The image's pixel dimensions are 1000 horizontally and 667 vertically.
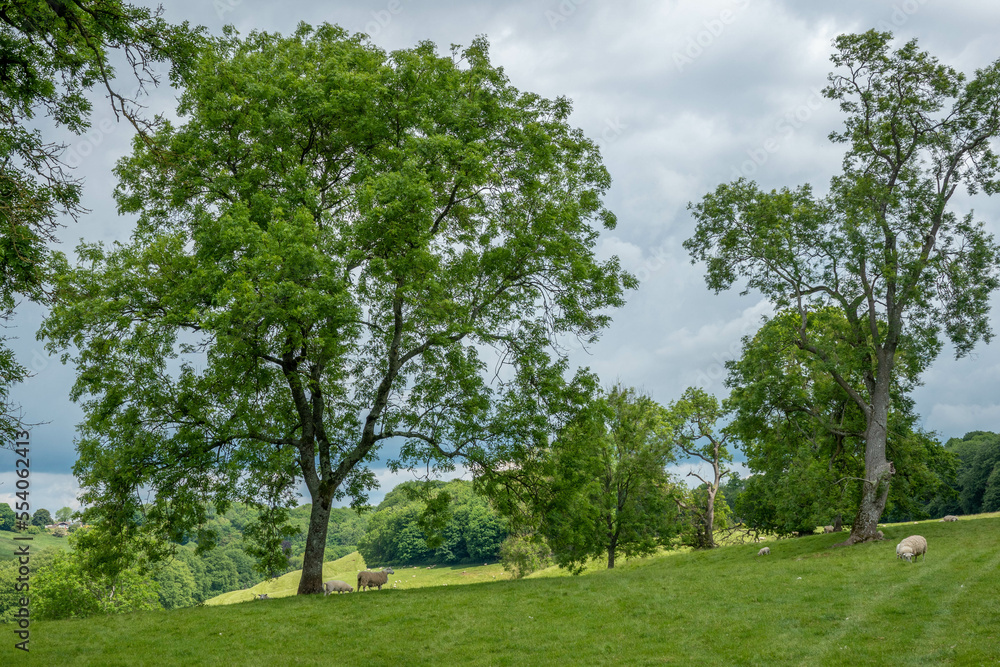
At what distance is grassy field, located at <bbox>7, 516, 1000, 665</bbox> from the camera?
473 inches

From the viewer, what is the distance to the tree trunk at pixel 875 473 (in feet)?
87.8

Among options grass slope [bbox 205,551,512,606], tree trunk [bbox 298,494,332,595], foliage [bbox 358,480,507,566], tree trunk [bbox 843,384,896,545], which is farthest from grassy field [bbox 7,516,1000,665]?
foliage [bbox 358,480,507,566]

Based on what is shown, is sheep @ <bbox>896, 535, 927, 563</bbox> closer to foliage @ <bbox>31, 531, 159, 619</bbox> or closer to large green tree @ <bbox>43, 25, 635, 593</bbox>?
large green tree @ <bbox>43, 25, 635, 593</bbox>

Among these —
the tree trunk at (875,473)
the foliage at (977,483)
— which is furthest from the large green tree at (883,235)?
the foliage at (977,483)

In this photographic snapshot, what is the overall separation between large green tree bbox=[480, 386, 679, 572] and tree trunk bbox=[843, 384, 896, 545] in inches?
445

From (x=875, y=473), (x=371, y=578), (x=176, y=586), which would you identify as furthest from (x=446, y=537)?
(x=875, y=473)

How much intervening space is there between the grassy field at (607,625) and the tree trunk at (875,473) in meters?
6.28

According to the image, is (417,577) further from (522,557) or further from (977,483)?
(977,483)

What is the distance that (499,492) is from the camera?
2111cm

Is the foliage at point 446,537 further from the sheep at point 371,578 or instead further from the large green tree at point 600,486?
the sheep at point 371,578

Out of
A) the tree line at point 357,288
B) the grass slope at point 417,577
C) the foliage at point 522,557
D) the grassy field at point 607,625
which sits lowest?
the grass slope at point 417,577

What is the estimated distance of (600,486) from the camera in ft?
77.2

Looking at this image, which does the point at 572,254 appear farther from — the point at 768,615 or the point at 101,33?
the point at 101,33

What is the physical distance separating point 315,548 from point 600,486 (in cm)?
1058
